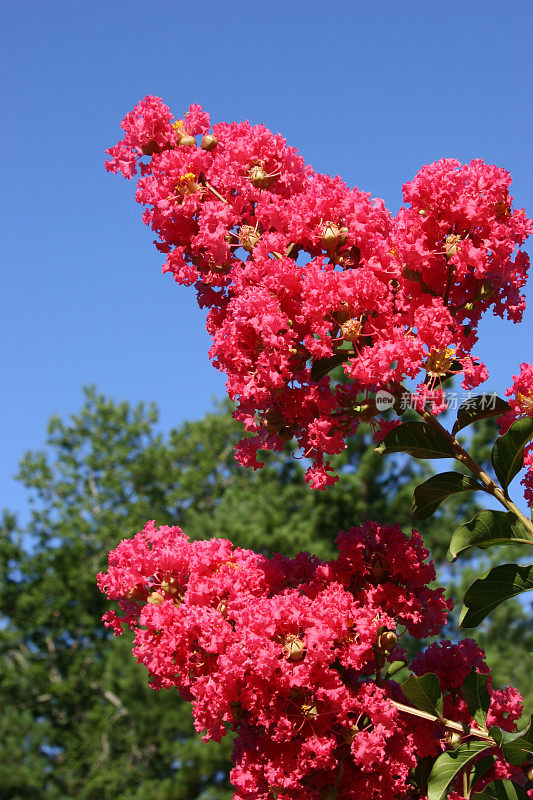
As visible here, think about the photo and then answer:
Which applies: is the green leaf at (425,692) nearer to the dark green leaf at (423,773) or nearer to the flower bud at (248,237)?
the dark green leaf at (423,773)

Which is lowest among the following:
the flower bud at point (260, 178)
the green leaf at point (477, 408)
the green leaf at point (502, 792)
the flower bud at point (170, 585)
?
the green leaf at point (502, 792)

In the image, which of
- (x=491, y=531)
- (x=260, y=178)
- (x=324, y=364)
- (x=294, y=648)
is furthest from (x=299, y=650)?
(x=260, y=178)

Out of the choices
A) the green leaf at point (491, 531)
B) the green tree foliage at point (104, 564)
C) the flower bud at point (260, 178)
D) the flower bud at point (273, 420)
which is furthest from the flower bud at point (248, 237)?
the green tree foliage at point (104, 564)

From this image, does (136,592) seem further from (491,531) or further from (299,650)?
(491,531)

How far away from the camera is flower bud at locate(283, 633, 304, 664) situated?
202 cm

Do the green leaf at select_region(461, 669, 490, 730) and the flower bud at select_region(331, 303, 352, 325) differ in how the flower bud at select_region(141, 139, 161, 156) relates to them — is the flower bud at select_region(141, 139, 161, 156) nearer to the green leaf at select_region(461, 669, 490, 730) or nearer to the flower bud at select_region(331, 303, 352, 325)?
the flower bud at select_region(331, 303, 352, 325)

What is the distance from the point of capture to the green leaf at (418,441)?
2.08 metres

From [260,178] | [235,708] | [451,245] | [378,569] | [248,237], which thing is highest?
[260,178]

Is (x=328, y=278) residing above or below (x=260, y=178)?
below

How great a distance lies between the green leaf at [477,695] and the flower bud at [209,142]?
5.86 feet

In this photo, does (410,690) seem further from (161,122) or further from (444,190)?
(161,122)

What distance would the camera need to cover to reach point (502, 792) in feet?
6.53

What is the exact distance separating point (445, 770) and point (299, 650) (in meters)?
0.51

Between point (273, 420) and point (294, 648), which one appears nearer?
point (294, 648)
